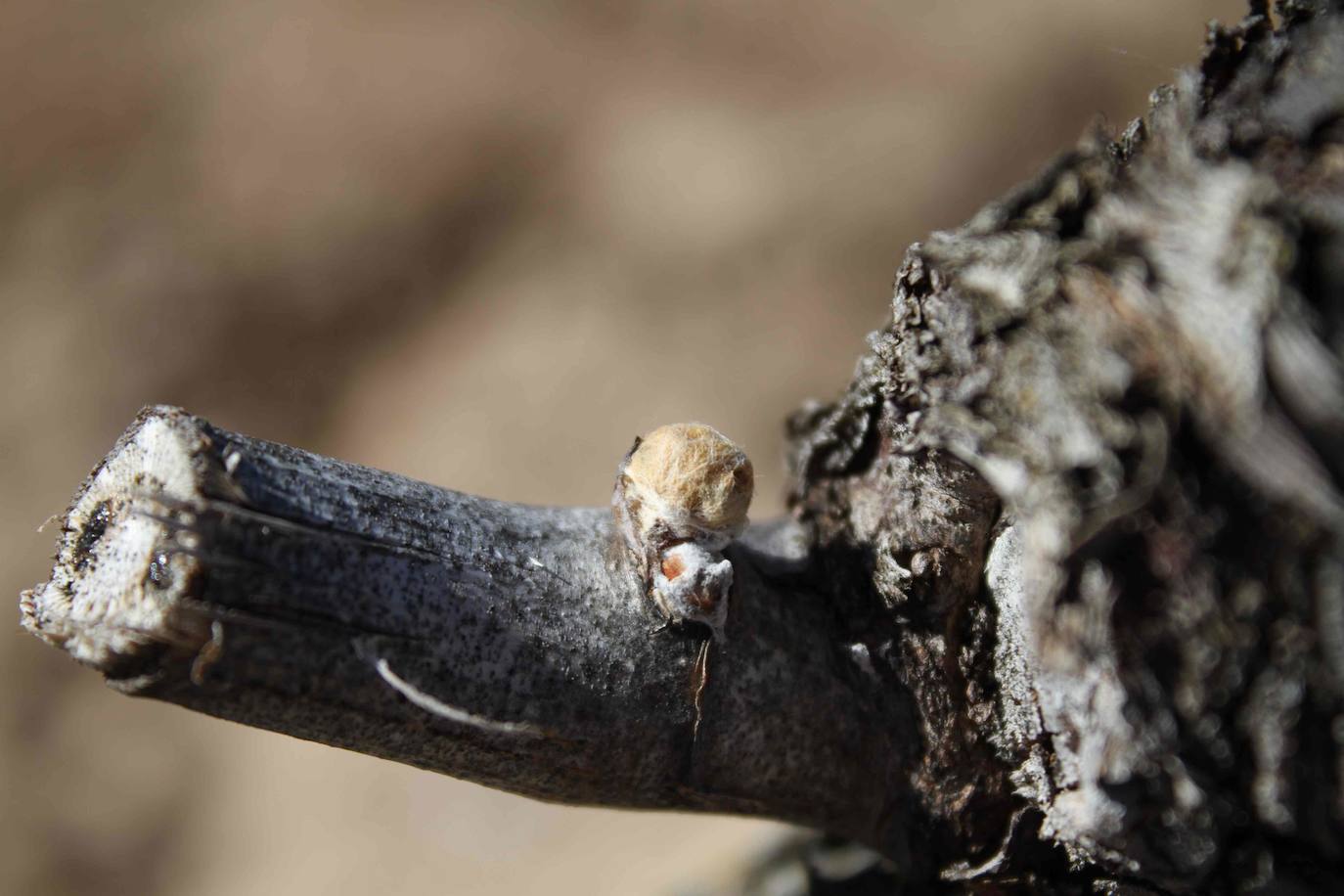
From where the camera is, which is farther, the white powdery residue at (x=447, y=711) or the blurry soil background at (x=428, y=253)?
the blurry soil background at (x=428, y=253)

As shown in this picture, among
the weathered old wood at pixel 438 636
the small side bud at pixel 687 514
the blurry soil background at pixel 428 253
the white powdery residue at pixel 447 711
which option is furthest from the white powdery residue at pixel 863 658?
the blurry soil background at pixel 428 253

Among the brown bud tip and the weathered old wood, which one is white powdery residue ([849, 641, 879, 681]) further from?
the brown bud tip

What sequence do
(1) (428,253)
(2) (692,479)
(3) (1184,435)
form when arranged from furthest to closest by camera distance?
1. (1) (428,253)
2. (2) (692,479)
3. (3) (1184,435)

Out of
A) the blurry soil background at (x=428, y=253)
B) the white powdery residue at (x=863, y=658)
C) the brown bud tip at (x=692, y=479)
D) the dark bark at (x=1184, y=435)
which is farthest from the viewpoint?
the blurry soil background at (x=428, y=253)

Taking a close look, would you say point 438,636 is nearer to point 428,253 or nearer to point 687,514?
point 687,514

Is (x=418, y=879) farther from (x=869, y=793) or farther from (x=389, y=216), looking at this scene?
(x=389, y=216)

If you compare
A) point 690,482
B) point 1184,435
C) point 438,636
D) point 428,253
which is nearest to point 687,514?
point 690,482

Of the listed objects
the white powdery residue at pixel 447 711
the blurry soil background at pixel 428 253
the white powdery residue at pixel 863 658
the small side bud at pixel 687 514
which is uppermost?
the blurry soil background at pixel 428 253

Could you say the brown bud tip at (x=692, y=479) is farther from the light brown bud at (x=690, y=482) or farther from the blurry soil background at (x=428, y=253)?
Answer: the blurry soil background at (x=428, y=253)
